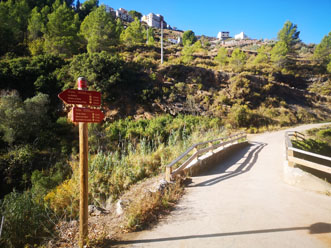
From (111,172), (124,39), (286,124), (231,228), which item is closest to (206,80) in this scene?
(286,124)

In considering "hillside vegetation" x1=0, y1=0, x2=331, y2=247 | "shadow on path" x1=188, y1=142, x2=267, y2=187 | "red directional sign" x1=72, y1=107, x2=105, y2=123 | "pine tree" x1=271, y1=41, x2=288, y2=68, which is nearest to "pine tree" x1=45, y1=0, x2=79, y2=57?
"hillside vegetation" x1=0, y1=0, x2=331, y2=247

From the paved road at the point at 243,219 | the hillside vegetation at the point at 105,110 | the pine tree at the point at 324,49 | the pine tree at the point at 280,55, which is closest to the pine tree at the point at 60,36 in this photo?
the hillside vegetation at the point at 105,110

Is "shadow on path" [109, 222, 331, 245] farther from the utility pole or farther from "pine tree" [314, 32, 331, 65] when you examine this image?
"pine tree" [314, 32, 331, 65]

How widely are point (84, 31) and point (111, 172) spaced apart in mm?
32762

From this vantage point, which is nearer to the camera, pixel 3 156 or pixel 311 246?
pixel 311 246

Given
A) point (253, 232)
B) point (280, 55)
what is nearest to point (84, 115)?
point (253, 232)

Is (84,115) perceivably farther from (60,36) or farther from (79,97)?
(60,36)

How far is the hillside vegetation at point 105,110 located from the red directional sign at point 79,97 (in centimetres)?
191

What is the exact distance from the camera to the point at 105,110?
19562mm

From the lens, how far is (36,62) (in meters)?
21.3

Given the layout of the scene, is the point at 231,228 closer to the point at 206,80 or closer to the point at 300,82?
the point at 206,80

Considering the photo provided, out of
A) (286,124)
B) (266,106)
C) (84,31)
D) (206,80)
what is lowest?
(286,124)

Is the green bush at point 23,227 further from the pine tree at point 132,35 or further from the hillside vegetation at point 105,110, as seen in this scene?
the pine tree at point 132,35

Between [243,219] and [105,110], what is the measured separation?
1851 cm
